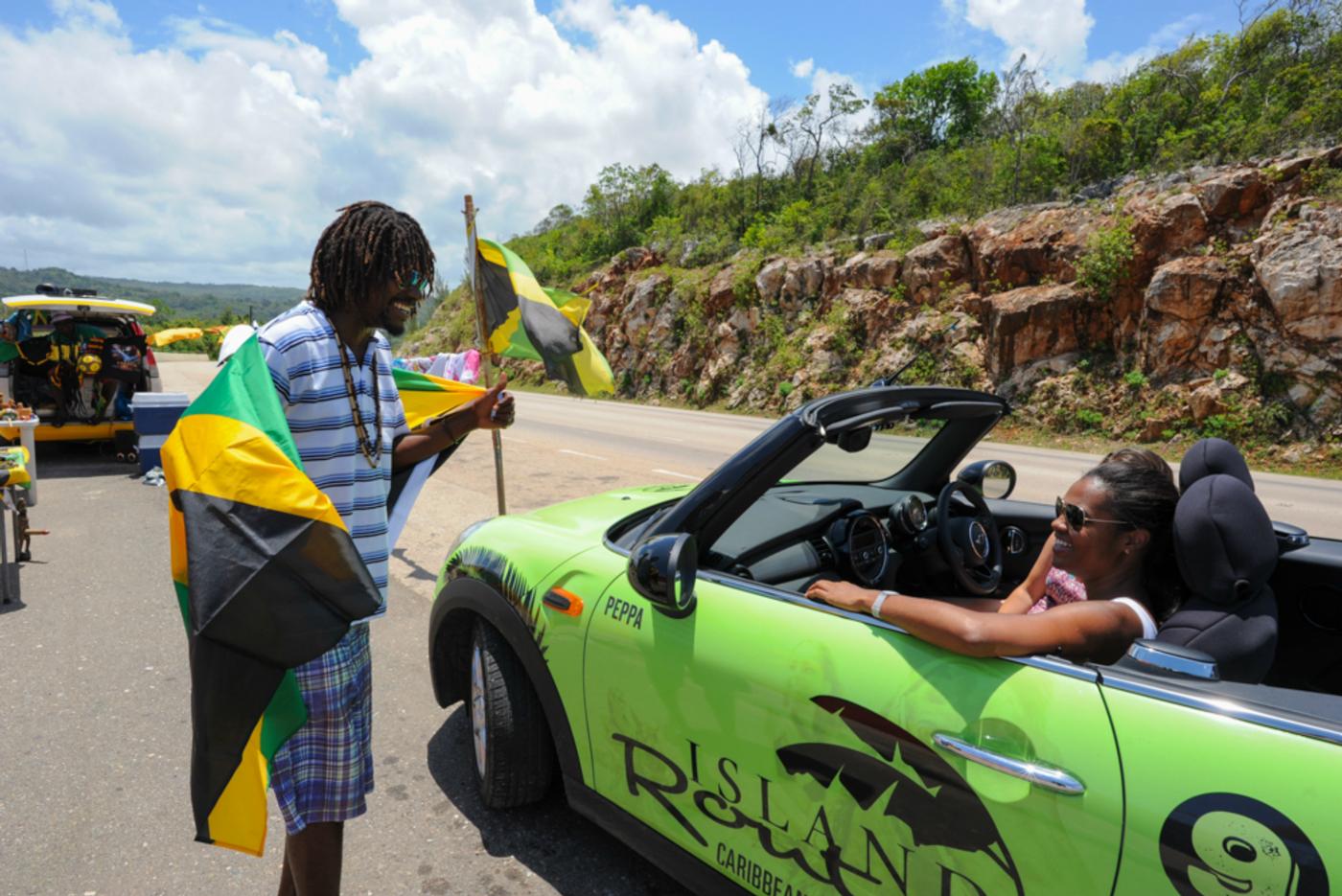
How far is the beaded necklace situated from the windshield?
4.17ft

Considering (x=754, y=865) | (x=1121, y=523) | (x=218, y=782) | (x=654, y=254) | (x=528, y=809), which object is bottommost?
(x=528, y=809)

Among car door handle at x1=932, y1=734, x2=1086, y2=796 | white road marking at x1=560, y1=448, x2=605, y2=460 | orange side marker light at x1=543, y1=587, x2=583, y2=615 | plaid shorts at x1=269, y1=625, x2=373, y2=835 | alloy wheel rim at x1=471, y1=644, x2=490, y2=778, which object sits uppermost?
car door handle at x1=932, y1=734, x2=1086, y2=796

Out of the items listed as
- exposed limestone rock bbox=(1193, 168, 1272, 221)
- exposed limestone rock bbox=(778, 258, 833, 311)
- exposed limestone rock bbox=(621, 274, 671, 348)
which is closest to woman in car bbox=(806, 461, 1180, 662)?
exposed limestone rock bbox=(1193, 168, 1272, 221)

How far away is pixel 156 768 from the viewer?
3213 mm

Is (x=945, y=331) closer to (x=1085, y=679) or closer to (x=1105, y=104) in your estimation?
(x=1105, y=104)

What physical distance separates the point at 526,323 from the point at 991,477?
3.25 meters

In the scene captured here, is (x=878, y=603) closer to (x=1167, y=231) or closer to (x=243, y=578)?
(x=243, y=578)

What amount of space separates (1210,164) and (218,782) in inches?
852

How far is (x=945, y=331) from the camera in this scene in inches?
792

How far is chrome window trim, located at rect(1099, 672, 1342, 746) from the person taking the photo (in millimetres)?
1355

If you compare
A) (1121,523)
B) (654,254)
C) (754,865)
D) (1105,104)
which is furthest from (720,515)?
(654,254)

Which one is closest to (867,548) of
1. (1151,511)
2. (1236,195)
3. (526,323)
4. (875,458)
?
(875,458)

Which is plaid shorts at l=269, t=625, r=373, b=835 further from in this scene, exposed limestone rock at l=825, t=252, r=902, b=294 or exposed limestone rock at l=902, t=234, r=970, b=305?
exposed limestone rock at l=825, t=252, r=902, b=294

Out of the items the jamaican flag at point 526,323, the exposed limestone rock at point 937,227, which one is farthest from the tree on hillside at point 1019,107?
the jamaican flag at point 526,323
